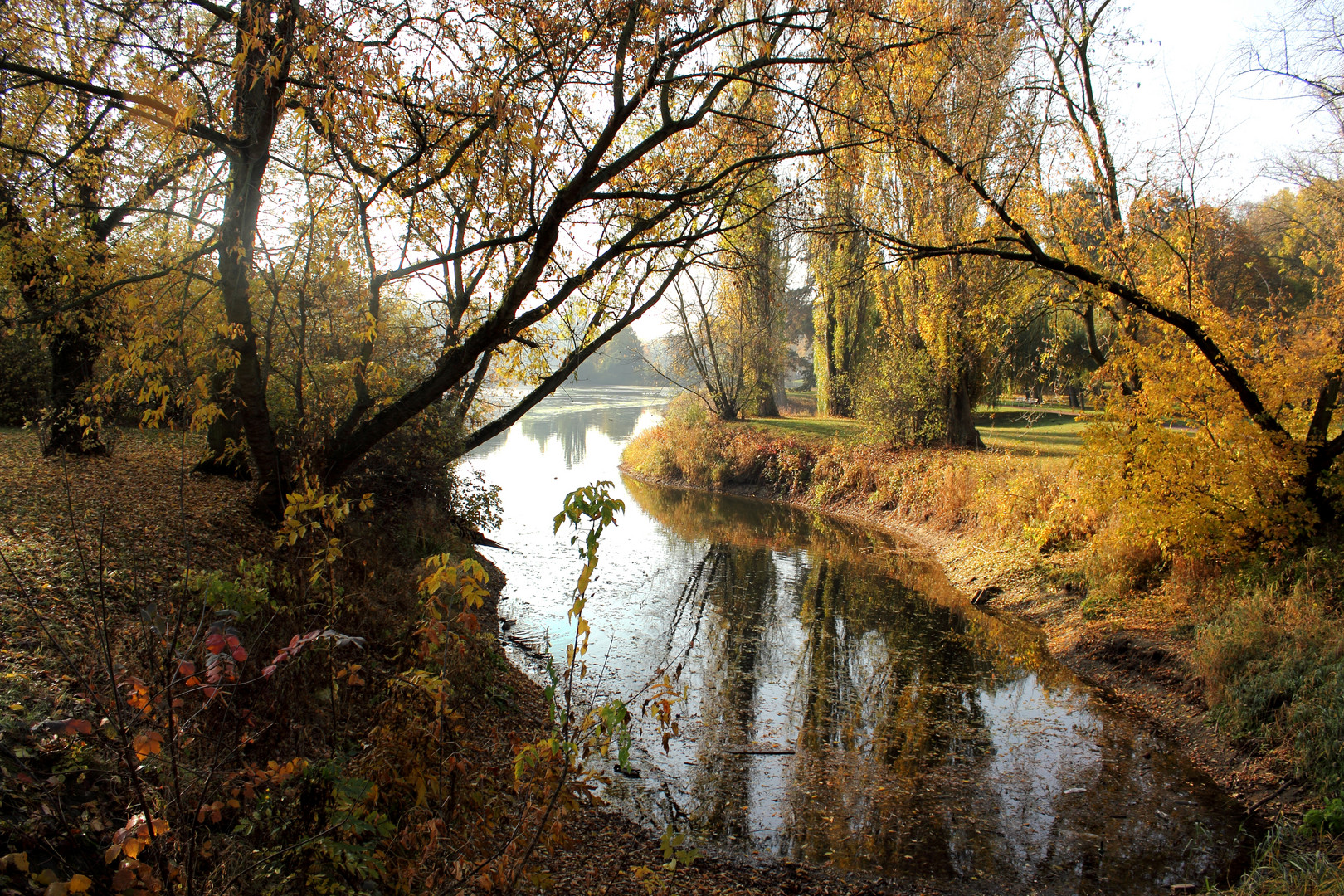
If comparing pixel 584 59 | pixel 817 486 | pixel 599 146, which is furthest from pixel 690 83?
pixel 817 486

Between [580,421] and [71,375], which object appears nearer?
[71,375]

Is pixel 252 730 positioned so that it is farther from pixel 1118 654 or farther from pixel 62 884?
pixel 1118 654

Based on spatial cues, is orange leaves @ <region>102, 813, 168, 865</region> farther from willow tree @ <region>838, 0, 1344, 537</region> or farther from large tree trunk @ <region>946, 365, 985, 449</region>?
large tree trunk @ <region>946, 365, 985, 449</region>

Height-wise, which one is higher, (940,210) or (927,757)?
(940,210)

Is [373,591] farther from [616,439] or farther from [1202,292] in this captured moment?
[616,439]

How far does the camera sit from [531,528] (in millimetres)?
16766

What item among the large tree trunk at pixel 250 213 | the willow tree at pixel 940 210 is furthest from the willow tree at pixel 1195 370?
the large tree trunk at pixel 250 213

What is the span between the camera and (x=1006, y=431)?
25.1m

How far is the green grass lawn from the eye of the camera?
1961 centimetres

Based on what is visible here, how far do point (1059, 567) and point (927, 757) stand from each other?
586 centimetres

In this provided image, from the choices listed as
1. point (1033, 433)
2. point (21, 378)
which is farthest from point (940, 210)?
point (21, 378)

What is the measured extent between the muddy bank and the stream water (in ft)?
0.75

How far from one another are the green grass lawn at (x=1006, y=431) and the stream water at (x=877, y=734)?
798 cm

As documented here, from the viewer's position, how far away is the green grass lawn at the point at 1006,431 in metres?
19.6
